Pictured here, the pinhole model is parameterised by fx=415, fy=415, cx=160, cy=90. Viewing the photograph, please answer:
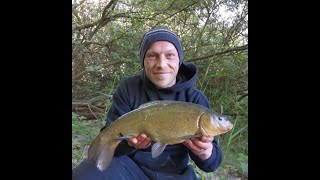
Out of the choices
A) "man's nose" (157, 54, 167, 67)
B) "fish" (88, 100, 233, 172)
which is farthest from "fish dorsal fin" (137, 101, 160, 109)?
"man's nose" (157, 54, 167, 67)

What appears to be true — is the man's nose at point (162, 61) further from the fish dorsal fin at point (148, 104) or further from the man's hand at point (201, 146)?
the man's hand at point (201, 146)

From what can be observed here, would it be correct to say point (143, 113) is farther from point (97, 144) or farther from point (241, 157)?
point (241, 157)

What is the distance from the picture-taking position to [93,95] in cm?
153

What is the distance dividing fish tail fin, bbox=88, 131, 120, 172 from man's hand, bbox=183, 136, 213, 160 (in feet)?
0.79

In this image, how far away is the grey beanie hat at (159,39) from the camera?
55.0 inches

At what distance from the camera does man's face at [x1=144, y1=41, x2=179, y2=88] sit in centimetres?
137

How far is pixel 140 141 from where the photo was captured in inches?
52.9

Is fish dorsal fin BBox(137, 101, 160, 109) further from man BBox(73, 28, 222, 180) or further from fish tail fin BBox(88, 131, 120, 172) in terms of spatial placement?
fish tail fin BBox(88, 131, 120, 172)

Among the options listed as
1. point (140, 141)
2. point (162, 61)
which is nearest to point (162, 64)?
point (162, 61)

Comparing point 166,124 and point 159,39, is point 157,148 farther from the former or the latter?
point 159,39

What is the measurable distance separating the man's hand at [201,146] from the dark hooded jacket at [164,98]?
0.07 feet
